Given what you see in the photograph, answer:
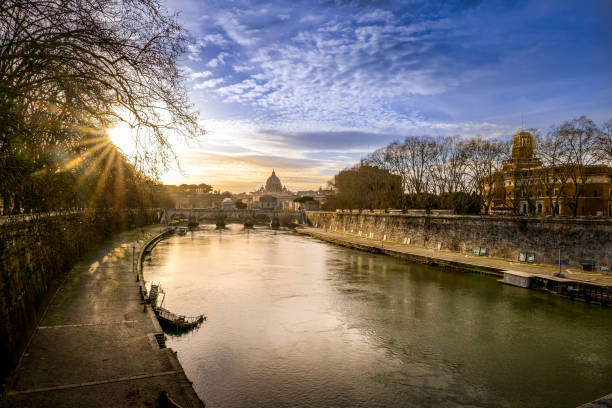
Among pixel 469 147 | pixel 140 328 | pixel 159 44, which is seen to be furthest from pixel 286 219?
pixel 159 44

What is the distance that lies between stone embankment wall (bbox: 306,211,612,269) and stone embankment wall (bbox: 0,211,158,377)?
101 feet

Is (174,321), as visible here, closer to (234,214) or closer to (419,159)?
(419,159)

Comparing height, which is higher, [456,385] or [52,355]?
[52,355]

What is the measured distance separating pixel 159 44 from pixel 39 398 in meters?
7.56

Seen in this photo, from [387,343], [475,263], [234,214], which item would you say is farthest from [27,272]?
[234,214]

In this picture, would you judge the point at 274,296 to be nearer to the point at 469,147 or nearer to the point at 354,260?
the point at 354,260

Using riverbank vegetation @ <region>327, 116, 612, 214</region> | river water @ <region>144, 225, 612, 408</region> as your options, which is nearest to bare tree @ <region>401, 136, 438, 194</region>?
riverbank vegetation @ <region>327, 116, 612, 214</region>

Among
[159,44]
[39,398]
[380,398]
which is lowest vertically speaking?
[380,398]

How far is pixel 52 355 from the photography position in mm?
10578

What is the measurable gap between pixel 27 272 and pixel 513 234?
32.1m

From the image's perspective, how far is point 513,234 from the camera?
32.5m

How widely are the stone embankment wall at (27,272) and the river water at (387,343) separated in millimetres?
4793

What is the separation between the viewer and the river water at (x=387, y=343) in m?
12.2

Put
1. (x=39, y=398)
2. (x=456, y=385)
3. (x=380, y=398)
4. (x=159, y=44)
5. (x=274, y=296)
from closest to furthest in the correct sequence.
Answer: (x=159, y=44), (x=39, y=398), (x=380, y=398), (x=456, y=385), (x=274, y=296)
